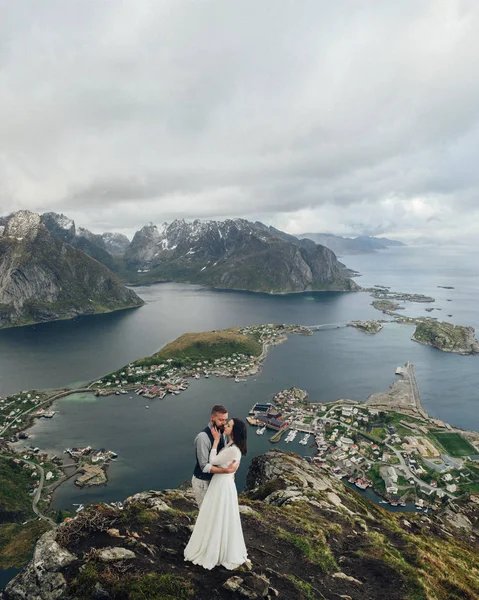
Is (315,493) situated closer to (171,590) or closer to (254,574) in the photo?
(254,574)

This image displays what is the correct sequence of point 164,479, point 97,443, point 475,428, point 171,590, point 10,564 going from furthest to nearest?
point 475,428 → point 97,443 → point 164,479 → point 10,564 → point 171,590

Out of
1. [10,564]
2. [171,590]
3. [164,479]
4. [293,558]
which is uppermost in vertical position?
[171,590]

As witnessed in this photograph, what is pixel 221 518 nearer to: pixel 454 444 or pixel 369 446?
pixel 369 446

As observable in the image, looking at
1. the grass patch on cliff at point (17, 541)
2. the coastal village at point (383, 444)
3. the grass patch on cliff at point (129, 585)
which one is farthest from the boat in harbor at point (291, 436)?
the grass patch on cliff at point (129, 585)

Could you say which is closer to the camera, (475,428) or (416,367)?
(475,428)

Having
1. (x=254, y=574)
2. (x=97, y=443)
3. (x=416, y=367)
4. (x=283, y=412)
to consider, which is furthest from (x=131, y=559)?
(x=416, y=367)

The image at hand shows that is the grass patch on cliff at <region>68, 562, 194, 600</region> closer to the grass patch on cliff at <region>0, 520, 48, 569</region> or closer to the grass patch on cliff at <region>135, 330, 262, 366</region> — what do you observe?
the grass patch on cliff at <region>0, 520, 48, 569</region>

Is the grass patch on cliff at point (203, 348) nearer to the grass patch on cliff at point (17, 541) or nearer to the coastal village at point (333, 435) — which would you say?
the coastal village at point (333, 435)
